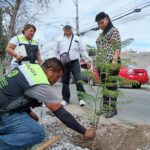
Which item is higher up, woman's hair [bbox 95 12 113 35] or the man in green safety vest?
woman's hair [bbox 95 12 113 35]

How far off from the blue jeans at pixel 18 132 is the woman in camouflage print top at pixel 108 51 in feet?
4.07

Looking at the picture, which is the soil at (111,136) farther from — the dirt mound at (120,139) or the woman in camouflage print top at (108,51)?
the woman in camouflage print top at (108,51)

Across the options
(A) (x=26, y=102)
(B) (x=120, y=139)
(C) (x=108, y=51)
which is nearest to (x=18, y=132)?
(A) (x=26, y=102)

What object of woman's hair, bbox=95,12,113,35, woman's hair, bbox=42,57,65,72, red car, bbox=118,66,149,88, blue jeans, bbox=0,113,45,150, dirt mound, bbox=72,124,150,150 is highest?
woman's hair, bbox=95,12,113,35

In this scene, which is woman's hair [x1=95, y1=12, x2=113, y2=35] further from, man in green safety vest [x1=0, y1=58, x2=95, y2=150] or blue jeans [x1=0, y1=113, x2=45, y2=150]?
blue jeans [x1=0, y1=113, x2=45, y2=150]

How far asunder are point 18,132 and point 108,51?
7.51 ft

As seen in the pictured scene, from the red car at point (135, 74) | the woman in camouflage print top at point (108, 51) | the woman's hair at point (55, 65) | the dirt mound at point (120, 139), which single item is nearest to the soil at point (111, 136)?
the dirt mound at point (120, 139)

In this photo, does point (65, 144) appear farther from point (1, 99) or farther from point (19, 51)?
point (19, 51)

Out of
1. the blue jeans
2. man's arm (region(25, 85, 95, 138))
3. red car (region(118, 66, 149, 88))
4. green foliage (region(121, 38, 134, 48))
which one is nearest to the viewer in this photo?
man's arm (region(25, 85, 95, 138))

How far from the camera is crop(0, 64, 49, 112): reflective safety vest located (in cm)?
479

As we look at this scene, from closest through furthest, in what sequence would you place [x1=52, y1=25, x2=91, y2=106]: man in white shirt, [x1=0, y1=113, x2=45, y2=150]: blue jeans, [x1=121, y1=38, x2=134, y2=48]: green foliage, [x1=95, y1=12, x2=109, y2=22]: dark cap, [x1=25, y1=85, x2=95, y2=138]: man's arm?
[x1=25, y1=85, x2=95, y2=138]: man's arm
[x1=0, y1=113, x2=45, y2=150]: blue jeans
[x1=121, y1=38, x2=134, y2=48]: green foliage
[x1=95, y1=12, x2=109, y2=22]: dark cap
[x1=52, y1=25, x2=91, y2=106]: man in white shirt

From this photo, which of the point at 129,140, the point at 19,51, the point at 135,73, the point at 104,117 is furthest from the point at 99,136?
the point at 135,73

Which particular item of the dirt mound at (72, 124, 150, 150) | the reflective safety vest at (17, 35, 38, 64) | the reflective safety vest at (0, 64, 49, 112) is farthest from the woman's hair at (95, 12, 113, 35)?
the reflective safety vest at (0, 64, 49, 112)

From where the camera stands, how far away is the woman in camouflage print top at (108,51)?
566 cm
